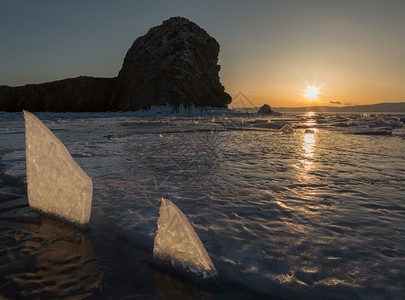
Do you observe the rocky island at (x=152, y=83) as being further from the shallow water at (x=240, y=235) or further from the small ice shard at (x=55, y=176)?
the small ice shard at (x=55, y=176)

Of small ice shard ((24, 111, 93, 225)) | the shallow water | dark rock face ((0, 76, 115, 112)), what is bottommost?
the shallow water

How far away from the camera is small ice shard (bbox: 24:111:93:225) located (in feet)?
6.72

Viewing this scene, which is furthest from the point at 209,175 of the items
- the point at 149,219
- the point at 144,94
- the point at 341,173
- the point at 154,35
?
the point at 154,35

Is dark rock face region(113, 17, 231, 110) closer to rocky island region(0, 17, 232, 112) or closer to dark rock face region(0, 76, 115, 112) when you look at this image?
rocky island region(0, 17, 232, 112)

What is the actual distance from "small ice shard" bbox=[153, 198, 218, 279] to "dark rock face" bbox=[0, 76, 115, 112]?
7638cm

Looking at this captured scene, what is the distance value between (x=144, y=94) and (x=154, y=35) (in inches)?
686

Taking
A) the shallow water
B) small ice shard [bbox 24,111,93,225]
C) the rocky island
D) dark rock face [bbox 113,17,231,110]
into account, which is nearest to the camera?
the shallow water

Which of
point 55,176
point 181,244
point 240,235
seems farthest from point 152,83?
point 181,244

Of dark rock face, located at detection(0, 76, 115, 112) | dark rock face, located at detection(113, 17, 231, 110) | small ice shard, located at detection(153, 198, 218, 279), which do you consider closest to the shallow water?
small ice shard, located at detection(153, 198, 218, 279)

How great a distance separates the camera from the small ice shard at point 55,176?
2049mm

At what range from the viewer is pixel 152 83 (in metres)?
58.2

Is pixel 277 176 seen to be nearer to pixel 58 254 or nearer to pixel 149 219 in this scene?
pixel 149 219

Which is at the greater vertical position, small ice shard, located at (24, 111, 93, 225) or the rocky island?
the rocky island

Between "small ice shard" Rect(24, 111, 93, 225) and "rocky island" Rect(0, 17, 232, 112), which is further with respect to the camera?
"rocky island" Rect(0, 17, 232, 112)
